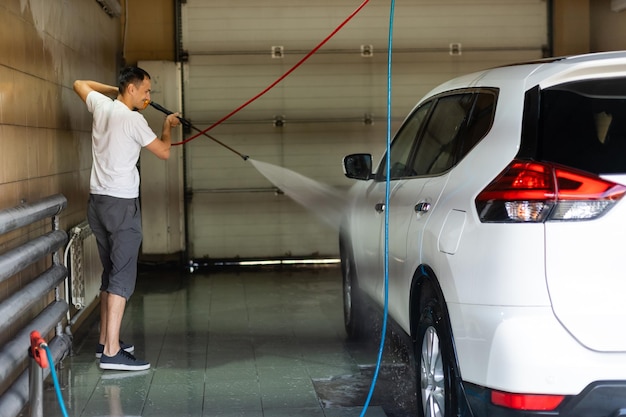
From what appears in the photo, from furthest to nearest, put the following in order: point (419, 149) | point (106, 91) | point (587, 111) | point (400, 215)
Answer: point (106, 91) < point (419, 149) < point (400, 215) < point (587, 111)

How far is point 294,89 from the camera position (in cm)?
1073

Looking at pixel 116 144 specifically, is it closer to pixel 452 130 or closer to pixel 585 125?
pixel 452 130

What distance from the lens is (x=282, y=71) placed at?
10648 mm

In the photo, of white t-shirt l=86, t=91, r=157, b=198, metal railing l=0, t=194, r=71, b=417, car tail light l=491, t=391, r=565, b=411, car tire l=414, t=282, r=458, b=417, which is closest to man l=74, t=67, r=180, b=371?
white t-shirt l=86, t=91, r=157, b=198

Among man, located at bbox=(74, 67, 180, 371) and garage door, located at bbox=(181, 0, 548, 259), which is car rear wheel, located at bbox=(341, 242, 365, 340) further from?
garage door, located at bbox=(181, 0, 548, 259)

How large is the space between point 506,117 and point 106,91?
3.65m

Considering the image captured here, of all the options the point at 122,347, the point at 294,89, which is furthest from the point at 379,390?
the point at 294,89

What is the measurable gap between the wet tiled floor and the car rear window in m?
2.11

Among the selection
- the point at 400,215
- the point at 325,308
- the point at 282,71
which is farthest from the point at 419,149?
the point at 282,71

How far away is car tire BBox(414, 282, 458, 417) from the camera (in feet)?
11.5

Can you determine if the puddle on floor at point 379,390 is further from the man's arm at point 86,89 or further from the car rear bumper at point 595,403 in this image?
the man's arm at point 86,89

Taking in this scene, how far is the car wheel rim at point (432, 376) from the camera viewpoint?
3.80 meters

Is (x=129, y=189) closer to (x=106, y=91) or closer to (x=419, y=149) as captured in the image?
(x=106, y=91)

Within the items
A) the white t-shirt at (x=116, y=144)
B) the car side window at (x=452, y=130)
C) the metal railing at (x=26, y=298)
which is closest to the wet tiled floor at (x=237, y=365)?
the metal railing at (x=26, y=298)
